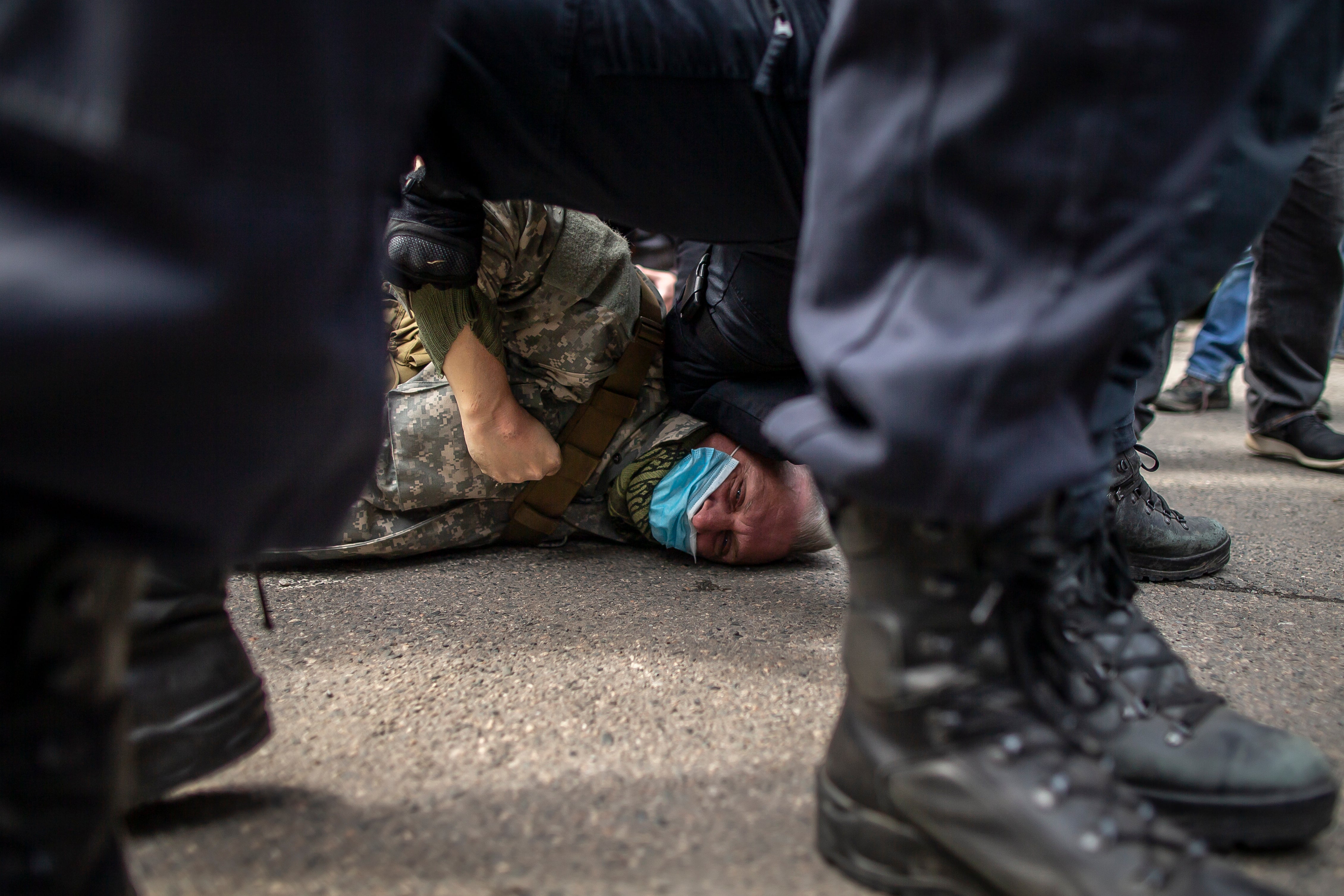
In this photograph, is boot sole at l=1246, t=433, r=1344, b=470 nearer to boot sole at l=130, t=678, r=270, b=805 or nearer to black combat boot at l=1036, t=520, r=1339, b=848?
black combat boot at l=1036, t=520, r=1339, b=848

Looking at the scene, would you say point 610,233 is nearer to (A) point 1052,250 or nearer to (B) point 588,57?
(B) point 588,57

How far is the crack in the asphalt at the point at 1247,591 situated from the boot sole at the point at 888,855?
0.92 metres

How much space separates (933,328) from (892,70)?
5.9 inches

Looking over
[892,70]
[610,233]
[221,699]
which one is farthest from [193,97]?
[610,233]

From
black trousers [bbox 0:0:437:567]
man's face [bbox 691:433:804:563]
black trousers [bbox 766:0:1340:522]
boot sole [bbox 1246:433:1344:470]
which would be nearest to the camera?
black trousers [bbox 0:0:437:567]

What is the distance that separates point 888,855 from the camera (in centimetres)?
56

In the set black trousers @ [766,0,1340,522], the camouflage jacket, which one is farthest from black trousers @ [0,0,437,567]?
the camouflage jacket

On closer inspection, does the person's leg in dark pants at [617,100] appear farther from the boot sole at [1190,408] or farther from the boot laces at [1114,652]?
the boot sole at [1190,408]

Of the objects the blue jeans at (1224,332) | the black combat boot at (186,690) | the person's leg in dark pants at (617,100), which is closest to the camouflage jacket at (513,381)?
the person's leg in dark pants at (617,100)

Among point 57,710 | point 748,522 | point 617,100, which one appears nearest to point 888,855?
point 57,710

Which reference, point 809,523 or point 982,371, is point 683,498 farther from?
point 982,371

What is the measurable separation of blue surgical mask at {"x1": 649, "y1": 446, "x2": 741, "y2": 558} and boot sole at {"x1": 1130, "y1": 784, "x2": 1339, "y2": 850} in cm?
85

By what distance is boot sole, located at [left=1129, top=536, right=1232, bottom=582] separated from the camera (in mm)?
1277

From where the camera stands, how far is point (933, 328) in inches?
18.3
